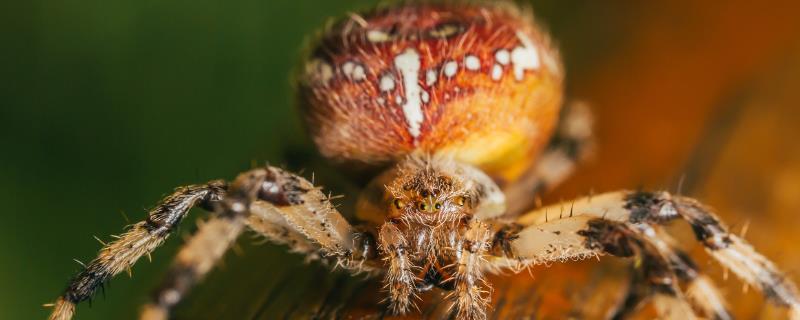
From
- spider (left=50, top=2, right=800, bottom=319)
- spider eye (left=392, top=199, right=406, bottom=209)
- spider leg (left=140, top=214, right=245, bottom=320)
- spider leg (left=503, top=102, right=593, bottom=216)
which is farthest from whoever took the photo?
spider leg (left=503, top=102, right=593, bottom=216)

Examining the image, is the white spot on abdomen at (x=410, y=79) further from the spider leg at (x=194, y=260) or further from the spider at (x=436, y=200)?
the spider leg at (x=194, y=260)

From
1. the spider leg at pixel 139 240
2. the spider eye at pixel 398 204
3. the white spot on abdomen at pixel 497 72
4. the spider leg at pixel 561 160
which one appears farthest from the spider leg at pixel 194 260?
the spider leg at pixel 561 160

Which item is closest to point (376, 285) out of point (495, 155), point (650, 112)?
point (495, 155)

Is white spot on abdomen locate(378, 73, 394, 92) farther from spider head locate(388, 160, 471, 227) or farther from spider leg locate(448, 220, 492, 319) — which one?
spider leg locate(448, 220, 492, 319)

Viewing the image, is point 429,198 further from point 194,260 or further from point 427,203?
point 194,260

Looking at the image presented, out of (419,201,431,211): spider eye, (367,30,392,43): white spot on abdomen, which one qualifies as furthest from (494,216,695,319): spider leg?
(367,30,392,43): white spot on abdomen
